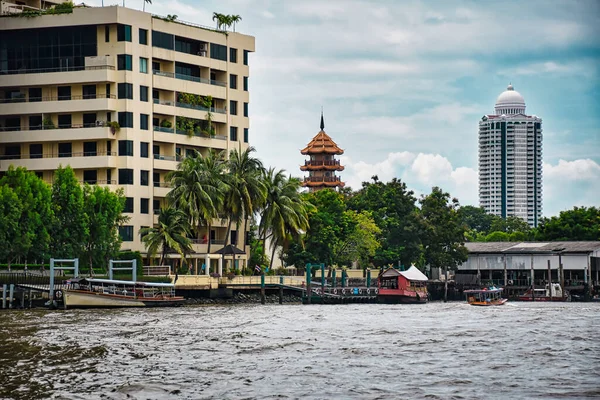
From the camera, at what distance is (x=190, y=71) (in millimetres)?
105875

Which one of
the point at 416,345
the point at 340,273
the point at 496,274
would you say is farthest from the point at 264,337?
the point at 496,274

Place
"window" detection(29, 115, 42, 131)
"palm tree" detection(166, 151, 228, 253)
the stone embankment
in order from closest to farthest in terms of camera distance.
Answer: the stone embankment → "palm tree" detection(166, 151, 228, 253) → "window" detection(29, 115, 42, 131)

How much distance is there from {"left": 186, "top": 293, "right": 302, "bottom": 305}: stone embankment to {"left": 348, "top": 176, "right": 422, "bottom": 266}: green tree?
2128 centimetres

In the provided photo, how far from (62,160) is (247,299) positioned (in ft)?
74.1

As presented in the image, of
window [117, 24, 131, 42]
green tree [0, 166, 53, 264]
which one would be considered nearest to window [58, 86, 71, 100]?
window [117, 24, 131, 42]

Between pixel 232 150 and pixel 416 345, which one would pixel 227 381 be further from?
pixel 232 150

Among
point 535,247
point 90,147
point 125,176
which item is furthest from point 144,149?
point 535,247

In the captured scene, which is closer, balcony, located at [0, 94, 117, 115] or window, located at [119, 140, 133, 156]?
balcony, located at [0, 94, 117, 115]

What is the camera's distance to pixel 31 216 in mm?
82938

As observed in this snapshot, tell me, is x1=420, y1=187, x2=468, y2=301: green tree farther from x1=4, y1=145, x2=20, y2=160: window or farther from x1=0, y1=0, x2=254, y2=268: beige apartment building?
x1=4, y1=145, x2=20, y2=160: window

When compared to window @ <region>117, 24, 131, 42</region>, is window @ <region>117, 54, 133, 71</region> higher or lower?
lower

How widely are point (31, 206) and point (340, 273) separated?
38325 millimetres

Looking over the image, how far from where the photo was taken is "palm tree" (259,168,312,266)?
332 ft

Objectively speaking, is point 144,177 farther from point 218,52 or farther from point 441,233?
point 441,233
